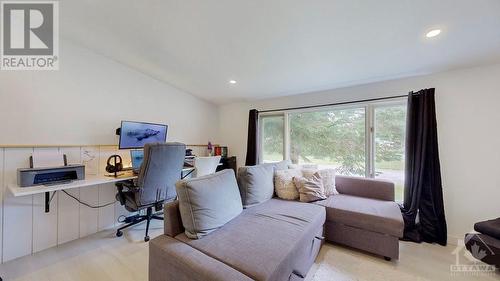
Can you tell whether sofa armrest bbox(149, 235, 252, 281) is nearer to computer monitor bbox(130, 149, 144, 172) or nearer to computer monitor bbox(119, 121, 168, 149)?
computer monitor bbox(130, 149, 144, 172)

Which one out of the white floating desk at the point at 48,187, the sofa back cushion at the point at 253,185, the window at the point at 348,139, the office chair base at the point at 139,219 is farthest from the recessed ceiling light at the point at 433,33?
the office chair base at the point at 139,219

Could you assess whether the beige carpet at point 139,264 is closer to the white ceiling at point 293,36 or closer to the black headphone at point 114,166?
the black headphone at point 114,166

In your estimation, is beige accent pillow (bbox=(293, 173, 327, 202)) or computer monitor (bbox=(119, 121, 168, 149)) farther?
computer monitor (bbox=(119, 121, 168, 149))

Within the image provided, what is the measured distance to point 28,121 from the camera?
2059 mm

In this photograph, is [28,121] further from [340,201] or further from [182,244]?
[340,201]

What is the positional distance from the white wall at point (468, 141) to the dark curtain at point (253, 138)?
2332 millimetres

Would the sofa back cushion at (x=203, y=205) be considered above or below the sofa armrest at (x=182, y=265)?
above

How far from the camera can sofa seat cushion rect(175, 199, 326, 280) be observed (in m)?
1.15

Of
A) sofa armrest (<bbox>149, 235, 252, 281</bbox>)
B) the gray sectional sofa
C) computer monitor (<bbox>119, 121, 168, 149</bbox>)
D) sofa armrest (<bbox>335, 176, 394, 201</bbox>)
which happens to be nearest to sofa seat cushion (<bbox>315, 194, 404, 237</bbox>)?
the gray sectional sofa

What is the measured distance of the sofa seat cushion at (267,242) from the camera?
1.15m

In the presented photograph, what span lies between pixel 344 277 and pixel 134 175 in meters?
2.44

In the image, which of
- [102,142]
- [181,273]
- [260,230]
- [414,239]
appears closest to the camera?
[181,273]

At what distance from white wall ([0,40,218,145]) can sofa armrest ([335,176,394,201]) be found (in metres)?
2.83

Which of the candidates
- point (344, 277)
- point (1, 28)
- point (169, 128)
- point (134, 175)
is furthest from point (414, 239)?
point (1, 28)
